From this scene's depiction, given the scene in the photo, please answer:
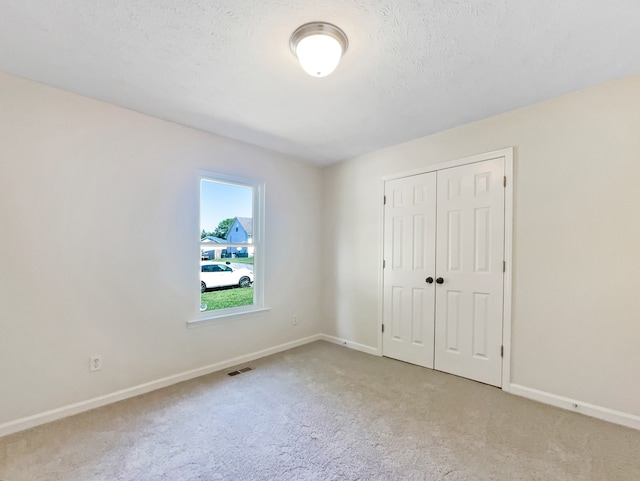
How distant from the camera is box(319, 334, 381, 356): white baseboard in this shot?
371 cm

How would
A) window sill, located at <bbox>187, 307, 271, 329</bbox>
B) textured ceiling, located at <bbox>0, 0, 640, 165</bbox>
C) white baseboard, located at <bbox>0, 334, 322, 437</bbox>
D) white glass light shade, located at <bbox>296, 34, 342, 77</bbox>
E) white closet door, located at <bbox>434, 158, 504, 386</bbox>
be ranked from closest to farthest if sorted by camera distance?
textured ceiling, located at <bbox>0, 0, 640, 165</bbox> < white glass light shade, located at <bbox>296, 34, 342, 77</bbox> < white baseboard, located at <bbox>0, 334, 322, 437</bbox> < white closet door, located at <bbox>434, 158, 504, 386</bbox> < window sill, located at <bbox>187, 307, 271, 329</bbox>

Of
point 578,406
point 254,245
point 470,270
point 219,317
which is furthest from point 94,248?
point 578,406

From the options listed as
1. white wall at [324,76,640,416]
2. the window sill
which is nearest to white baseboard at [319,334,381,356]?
the window sill

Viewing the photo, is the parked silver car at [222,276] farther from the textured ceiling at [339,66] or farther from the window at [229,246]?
the textured ceiling at [339,66]

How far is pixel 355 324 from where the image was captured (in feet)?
12.9

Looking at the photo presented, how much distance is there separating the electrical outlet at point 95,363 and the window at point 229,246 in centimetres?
90

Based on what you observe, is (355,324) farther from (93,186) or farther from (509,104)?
(93,186)

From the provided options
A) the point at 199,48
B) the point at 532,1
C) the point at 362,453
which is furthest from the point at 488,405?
the point at 199,48

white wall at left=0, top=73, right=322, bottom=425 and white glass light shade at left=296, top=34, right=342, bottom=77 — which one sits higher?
white glass light shade at left=296, top=34, right=342, bottom=77

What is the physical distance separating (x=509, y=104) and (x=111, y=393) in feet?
13.6

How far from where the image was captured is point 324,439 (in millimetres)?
1994

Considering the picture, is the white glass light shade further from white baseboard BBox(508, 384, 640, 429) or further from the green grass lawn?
white baseboard BBox(508, 384, 640, 429)

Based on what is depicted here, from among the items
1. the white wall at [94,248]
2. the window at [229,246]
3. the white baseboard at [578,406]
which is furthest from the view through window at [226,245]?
the white baseboard at [578,406]

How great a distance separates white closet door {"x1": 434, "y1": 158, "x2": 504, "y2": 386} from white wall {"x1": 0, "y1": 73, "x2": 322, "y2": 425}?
223 cm
